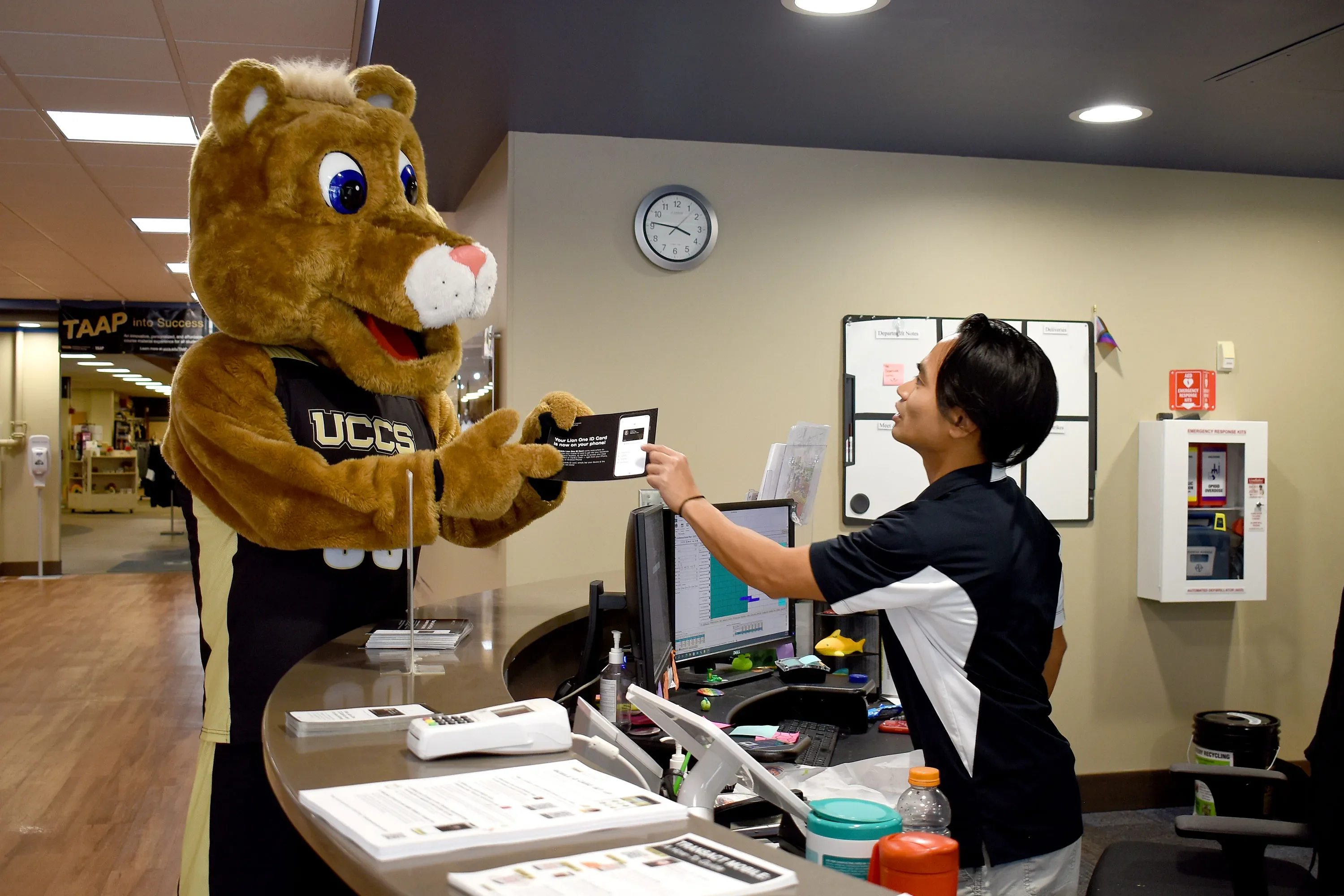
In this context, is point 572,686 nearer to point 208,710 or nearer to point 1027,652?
point 208,710

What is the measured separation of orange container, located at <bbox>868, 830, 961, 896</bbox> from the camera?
3.33 feet

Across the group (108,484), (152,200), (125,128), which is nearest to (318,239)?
(125,128)

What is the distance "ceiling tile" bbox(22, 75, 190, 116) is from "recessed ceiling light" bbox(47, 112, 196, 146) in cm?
9

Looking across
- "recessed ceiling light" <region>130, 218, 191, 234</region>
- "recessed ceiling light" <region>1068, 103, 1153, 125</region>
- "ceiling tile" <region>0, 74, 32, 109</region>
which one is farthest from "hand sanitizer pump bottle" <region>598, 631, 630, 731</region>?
"recessed ceiling light" <region>130, 218, 191, 234</region>

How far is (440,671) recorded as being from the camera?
68.7 inches

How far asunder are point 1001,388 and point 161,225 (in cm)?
687

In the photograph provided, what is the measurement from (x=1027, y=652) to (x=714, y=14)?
205 cm

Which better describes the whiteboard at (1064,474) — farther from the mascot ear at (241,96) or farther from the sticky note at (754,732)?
the mascot ear at (241,96)

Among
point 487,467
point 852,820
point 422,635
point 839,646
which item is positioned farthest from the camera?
point 839,646

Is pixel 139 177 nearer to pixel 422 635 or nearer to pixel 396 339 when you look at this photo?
pixel 396 339

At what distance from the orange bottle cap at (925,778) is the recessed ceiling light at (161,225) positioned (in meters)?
6.72

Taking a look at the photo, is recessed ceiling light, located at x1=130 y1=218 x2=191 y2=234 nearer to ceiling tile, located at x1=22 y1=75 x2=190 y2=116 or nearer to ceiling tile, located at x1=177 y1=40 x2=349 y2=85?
ceiling tile, located at x1=22 y1=75 x2=190 y2=116

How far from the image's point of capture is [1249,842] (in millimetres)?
1969

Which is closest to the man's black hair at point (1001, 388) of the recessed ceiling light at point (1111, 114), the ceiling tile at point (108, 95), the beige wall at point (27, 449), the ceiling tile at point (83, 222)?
the recessed ceiling light at point (1111, 114)
